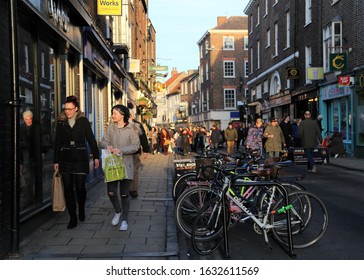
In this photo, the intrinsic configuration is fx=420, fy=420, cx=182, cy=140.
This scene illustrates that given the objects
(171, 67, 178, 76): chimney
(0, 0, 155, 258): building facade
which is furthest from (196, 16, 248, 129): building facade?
(171, 67, 178, 76): chimney

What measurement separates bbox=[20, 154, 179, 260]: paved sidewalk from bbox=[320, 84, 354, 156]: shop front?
12908 millimetres

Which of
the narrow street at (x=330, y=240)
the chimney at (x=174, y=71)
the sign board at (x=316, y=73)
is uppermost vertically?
the chimney at (x=174, y=71)

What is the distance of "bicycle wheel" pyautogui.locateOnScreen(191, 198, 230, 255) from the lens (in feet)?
15.8

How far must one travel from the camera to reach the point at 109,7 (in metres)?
11.4

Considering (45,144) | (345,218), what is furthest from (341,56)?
(45,144)

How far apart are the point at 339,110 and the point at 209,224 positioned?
16510 millimetres

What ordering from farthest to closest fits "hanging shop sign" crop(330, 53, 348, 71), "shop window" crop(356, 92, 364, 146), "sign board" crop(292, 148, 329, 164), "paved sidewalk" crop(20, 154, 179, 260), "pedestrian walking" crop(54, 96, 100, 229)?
1. "hanging shop sign" crop(330, 53, 348, 71)
2. "shop window" crop(356, 92, 364, 146)
3. "sign board" crop(292, 148, 329, 164)
4. "pedestrian walking" crop(54, 96, 100, 229)
5. "paved sidewalk" crop(20, 154, 179, 260)

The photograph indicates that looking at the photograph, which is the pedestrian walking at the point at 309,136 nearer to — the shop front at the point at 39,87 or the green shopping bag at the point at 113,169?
the shop front at the point at 39,87

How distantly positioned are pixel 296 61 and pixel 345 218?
20115 mm

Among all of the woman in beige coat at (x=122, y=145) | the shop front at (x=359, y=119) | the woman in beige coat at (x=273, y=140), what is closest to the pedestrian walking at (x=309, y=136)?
the woman in beige coat at (x=273, y=140)

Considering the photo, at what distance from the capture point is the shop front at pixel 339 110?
18172 millimetres

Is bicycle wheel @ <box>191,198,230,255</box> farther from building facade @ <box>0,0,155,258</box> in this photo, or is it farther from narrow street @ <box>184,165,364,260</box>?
building facade @ <box>0,0,155,258</box>

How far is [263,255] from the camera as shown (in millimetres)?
4746

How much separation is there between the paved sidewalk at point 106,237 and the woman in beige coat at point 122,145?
1.09ft
